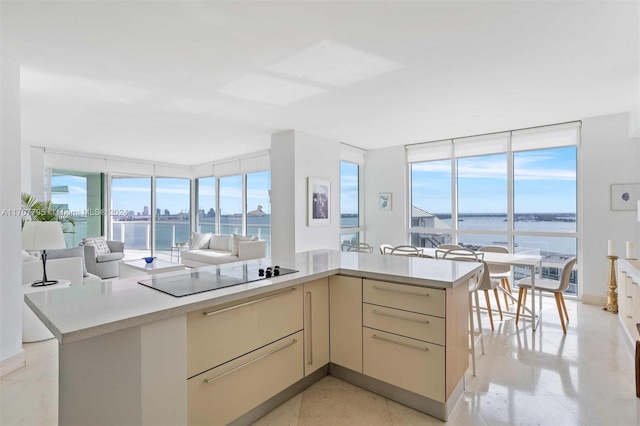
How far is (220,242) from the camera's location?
Result: 691cm

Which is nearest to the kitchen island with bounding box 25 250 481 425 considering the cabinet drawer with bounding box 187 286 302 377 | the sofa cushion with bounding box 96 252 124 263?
the cabinet drawer with bounding box 187 286 302 377

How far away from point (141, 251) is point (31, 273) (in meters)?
4.66

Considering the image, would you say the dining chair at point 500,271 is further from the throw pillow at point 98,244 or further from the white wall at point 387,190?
the throw pillow at point 98,244

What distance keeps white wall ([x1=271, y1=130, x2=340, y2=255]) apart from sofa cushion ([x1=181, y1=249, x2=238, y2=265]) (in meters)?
1.41

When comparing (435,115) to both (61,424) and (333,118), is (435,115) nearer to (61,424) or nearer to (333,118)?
(333,118)

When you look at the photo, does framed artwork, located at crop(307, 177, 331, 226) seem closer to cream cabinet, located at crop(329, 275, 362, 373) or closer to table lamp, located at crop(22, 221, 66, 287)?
cream cabinet, located at crop(329, 275, 362, 373)

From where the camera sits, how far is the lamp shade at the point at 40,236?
117 inches

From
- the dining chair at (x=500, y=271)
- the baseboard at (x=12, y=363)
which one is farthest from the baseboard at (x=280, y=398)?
the dining chair at (x=500, y=271)

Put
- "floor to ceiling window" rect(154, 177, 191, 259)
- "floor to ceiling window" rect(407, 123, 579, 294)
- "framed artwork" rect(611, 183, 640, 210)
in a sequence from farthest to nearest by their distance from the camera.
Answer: "floor to ceiling window" rect(154, 177, 191, 259)
"floor to ceiling window" rect(407, 123, 579, 294)
"framed artwork" rect(611, 183, 640, 210)

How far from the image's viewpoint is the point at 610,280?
4070 millimetres

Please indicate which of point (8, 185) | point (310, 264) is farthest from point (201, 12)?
point (8, 185)

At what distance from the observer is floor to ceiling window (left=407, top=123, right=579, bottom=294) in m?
4.75

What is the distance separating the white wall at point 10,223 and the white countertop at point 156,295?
5.35 ft

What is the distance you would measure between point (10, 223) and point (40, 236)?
0.38m
